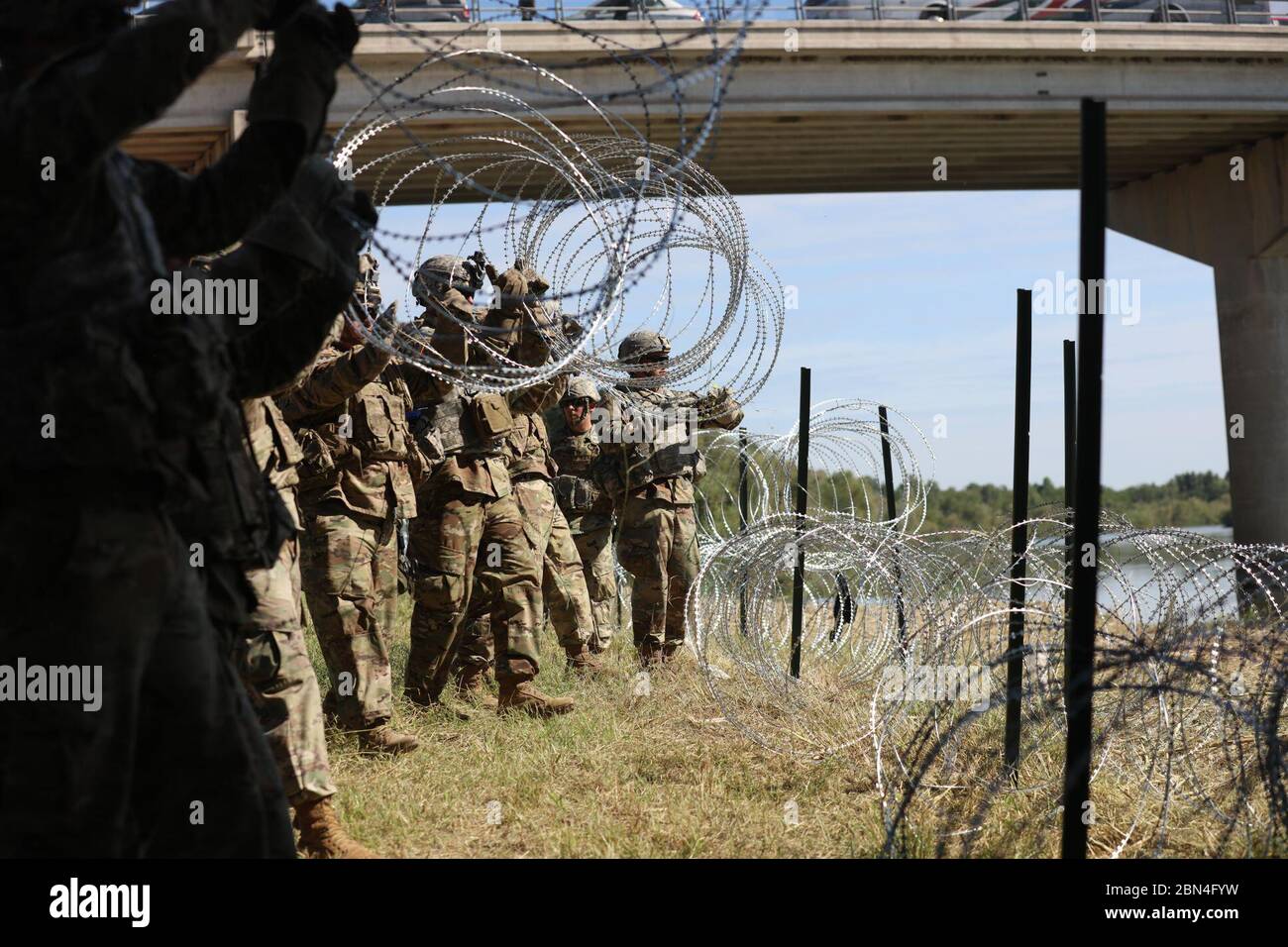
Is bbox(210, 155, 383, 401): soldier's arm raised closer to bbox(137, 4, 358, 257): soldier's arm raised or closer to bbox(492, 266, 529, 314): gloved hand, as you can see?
bbox(137, 4, 358, 257): soldier's arm raised

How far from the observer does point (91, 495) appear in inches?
102

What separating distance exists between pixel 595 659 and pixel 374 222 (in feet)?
21.7

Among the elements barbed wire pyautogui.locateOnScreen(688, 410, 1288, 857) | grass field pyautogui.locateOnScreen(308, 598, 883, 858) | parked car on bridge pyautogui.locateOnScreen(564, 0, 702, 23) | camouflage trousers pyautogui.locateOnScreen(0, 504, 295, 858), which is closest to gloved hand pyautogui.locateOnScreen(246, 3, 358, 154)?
camouflage trousers pyautogui.locateOnScreen(0, 504, 295, 858)

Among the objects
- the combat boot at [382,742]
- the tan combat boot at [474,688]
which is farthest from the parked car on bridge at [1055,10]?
the combat boot at [382,742]

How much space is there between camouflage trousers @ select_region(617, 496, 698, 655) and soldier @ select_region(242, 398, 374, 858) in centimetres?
499

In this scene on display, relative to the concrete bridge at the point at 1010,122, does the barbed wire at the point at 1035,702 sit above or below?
below

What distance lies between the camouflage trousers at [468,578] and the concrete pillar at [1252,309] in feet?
38.4

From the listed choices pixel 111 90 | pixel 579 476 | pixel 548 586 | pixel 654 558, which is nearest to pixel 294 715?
pixel 111 90

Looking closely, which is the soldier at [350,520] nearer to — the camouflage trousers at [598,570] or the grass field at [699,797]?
the grass field at [699,797]

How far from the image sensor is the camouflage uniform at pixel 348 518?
6.33 metres

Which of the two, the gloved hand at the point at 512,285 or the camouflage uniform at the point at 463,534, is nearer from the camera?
the gloved hand at the point at 512,285

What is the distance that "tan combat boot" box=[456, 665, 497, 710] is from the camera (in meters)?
7.82
